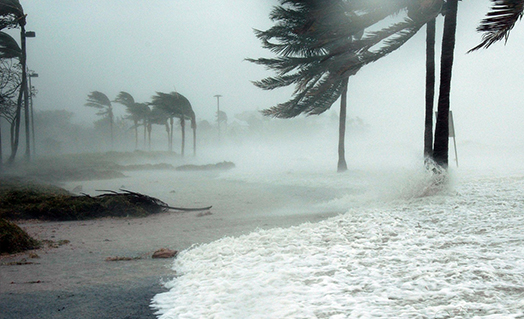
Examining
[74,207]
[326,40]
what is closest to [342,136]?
[326,40]

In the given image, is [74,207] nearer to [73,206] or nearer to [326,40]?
[73,206]

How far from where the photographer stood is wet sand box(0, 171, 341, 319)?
2.95 meters

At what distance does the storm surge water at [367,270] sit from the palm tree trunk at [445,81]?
10.9 feet

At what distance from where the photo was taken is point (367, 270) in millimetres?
3061

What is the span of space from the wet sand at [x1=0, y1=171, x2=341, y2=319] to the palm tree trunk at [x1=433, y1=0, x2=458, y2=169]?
10.3 feet

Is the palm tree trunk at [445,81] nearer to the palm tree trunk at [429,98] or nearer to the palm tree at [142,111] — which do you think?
the palm tree trunk at [429,98]

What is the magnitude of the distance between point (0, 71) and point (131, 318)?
77.1ft

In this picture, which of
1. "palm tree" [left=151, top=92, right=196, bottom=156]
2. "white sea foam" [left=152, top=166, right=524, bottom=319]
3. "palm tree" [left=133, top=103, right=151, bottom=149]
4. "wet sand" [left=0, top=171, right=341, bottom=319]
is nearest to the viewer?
"white sea foam" [left=152, top=166, right=524, bottom=319]

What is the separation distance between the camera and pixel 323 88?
10961mm

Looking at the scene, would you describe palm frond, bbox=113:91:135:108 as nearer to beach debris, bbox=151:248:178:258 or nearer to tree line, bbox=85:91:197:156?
tree line, bbox=85:91:197:156

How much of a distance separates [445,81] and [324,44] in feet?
10.1

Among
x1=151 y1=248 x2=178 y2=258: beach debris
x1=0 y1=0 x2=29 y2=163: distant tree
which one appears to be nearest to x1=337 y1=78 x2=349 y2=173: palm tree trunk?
x1=151 y1=248 x2=178 y2=258: beach debris

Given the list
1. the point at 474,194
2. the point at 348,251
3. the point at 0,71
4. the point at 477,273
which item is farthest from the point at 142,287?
the point at 0,71

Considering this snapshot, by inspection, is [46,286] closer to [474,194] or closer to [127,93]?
[474,194]
